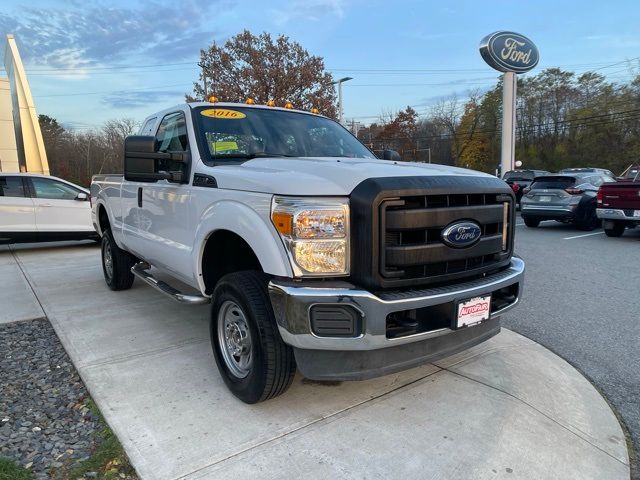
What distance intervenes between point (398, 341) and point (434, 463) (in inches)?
26.1

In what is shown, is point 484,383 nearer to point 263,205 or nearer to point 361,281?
point 361,281

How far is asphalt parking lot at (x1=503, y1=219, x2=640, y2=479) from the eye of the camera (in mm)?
3596

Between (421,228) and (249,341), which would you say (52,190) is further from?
(421,228)

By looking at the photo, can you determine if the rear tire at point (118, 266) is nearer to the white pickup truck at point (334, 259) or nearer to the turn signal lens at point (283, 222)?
the white pickup truck at point (334, 259)

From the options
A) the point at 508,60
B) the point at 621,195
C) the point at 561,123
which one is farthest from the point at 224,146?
the point at 561,123

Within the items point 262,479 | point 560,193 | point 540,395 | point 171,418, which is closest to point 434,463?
point 262,479

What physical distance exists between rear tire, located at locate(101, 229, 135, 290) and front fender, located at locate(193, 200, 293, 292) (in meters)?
2.97

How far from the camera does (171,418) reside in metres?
2.99

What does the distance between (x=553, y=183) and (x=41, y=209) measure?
497 inches

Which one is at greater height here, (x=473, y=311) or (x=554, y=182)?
(x=554, y=182)

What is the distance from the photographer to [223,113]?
4.11 metres

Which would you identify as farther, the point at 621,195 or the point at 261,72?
the point at 261,72

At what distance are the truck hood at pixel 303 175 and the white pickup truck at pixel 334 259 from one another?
0.01 metres

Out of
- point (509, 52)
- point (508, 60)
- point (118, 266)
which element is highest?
point (509, 52)
